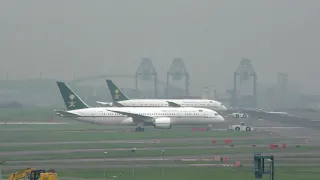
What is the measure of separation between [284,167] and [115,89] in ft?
297

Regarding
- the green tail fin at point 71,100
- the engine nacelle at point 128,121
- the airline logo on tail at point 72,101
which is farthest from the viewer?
the airline logo on tail at point 72,101

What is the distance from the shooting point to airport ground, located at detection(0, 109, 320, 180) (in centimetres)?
3972

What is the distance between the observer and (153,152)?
165 feet

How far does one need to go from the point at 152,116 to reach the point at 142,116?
5.04 feet

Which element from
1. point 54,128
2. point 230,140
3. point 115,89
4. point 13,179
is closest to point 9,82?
point 115,89

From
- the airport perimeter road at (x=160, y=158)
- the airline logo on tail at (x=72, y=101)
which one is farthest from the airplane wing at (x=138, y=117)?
the airport perimeter road at (x=160, y=158)

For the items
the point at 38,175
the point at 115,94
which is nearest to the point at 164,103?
the point at 115,94

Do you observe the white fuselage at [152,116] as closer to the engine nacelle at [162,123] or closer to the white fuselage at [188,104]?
the engine nacelle at [162,123]

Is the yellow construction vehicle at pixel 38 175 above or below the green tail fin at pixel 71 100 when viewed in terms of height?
below

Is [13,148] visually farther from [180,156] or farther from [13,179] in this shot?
[13,179]

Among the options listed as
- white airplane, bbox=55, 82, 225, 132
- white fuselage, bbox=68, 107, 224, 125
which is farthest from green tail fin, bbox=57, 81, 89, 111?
white fuselage, bbox=68, 107, 224, 125

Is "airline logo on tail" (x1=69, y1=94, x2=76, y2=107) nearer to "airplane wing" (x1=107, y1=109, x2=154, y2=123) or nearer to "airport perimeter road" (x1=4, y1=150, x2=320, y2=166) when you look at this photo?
"airplane wing" (x1=107, y1=109, x2=154, y2=123)

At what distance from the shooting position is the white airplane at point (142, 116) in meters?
77.3

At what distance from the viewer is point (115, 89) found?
429ft
